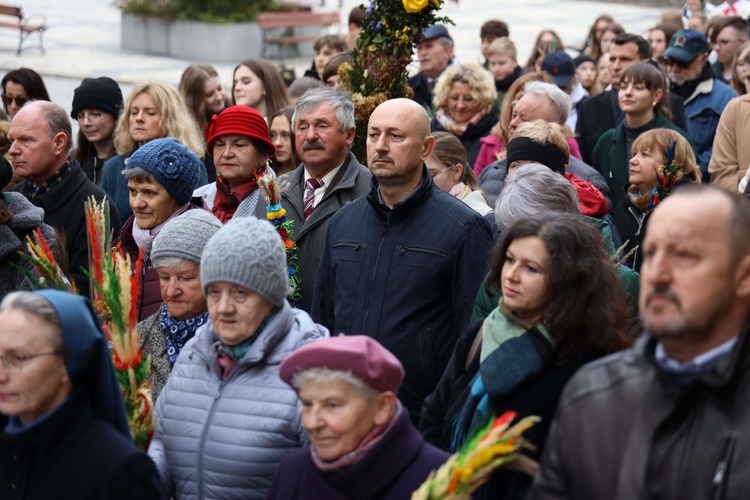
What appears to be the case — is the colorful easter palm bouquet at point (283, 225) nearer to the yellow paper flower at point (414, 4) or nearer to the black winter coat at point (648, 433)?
the yellow paper flower at point (414, 4)

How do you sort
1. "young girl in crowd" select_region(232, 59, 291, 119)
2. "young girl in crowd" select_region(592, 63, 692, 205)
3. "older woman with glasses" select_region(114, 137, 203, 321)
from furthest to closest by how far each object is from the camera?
1. "young girl in crowd" select_region(232, 59, 291, 119)
2. "young girl in crowd" select_region(592, 63, 692, 205)
3. "older woman with glasses" select_region(114, 137, 203, 321)

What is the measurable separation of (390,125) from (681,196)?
274cm

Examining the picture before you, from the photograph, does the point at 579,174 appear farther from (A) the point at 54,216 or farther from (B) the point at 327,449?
(B) the point at 327,449

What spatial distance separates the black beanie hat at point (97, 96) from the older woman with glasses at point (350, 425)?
5.15m

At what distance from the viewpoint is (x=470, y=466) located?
3406 millimetres

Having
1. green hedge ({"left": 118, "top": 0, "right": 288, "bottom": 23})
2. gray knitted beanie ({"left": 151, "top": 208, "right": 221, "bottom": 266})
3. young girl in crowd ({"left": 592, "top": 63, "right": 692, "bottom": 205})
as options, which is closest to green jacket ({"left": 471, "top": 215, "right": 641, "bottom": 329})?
gray knitted beanie ({"left": 151, "top": 208, "right": 221, "bottom": 266})

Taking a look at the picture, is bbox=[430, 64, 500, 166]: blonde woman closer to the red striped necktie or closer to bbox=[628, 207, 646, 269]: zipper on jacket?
bbox=[628, 207, 646, 269]: zipper on jacket

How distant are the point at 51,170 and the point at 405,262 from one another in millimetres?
2839

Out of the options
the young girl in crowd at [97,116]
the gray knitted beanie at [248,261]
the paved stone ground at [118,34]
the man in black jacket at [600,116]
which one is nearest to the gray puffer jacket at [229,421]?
the gray knitted beanie at [248,261]

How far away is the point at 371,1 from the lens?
7.55 m

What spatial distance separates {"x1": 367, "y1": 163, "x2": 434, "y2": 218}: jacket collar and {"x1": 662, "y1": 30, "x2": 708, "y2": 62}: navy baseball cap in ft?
18.7

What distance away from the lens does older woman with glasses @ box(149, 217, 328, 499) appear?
4.07 m

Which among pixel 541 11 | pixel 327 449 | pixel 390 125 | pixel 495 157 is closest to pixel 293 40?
pixel 541 11

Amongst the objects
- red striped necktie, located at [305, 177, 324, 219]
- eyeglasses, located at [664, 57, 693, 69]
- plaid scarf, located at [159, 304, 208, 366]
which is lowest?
plaid scarf, located at [159, 304, 208, 366]
